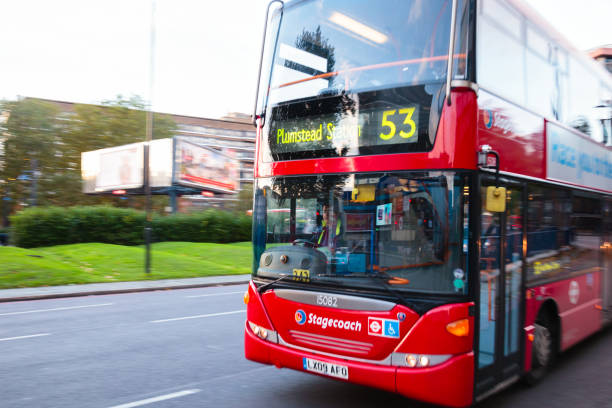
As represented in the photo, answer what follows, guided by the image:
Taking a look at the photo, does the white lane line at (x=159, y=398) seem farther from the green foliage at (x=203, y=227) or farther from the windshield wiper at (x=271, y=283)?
the green foliage at (x=203, y=227)

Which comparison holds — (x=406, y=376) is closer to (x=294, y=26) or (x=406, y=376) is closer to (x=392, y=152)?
(x=392, y=152)

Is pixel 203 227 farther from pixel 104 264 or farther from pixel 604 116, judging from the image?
pixel 604 116

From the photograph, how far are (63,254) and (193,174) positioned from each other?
629 inches

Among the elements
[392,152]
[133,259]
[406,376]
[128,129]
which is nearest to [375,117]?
[392,152]

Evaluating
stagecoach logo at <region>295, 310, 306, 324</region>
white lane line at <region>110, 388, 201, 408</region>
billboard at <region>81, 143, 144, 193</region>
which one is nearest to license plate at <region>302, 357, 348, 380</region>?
stagecoach logo at <region>295, 310, 306, 324</region>

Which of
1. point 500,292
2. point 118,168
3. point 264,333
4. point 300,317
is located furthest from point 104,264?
point 118,168

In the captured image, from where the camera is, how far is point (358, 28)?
5.27 metres

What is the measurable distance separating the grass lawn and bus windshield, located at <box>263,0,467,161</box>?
45.1 ft

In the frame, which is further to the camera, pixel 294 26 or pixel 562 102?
pixel 562 102

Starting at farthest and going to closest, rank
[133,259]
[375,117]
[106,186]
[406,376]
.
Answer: [106,186]
[133,259]
[375,117]
[406,376]

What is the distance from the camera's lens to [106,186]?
41844 mm

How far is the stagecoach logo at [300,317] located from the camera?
5094 millimetres

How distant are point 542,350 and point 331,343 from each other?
2812 mm

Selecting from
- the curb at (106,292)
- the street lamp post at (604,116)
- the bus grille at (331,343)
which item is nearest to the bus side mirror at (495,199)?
the bus grille at (331,343)
